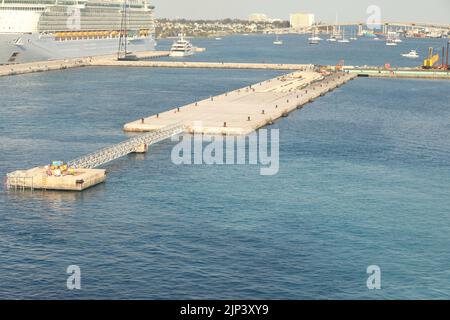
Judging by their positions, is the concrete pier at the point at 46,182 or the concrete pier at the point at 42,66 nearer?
the concrete pier at the point at 46,182

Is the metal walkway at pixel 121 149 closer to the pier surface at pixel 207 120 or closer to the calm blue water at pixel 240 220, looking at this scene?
the pier surface at pixel 207 120

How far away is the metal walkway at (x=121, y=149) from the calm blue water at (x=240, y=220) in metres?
1.42

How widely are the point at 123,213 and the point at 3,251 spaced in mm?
10198

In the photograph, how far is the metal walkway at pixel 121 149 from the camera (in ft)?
233

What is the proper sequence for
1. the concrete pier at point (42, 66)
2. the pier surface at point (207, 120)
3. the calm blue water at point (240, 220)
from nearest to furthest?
the calm blue water at point (240, 220) → the pier surface at point (207, 120) → the concrete pier at point (42, 66)

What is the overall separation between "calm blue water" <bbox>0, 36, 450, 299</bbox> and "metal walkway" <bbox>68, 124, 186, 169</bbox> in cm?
142

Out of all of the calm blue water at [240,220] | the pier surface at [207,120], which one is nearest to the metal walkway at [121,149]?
the pier surface at [207,120]

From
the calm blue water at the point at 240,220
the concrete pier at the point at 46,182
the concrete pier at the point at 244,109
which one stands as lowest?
the calm blue water at the point at 240,220

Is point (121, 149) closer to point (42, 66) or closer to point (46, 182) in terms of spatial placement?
point (46, 182)

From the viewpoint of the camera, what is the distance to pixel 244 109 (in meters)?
109

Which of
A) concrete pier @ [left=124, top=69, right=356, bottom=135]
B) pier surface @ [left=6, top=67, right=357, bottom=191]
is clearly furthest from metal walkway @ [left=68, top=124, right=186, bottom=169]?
A: concrete pier @ [left=124, top=69, right=356, bottom=135]

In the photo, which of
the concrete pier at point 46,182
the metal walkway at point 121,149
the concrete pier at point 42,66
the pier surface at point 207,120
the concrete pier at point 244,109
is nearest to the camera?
the concrete pier at point 46,182

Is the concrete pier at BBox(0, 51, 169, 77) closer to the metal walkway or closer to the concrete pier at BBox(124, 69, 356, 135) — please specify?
the concrete pier at BBox(124, 69, 356, 135)

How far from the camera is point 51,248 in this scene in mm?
49156
